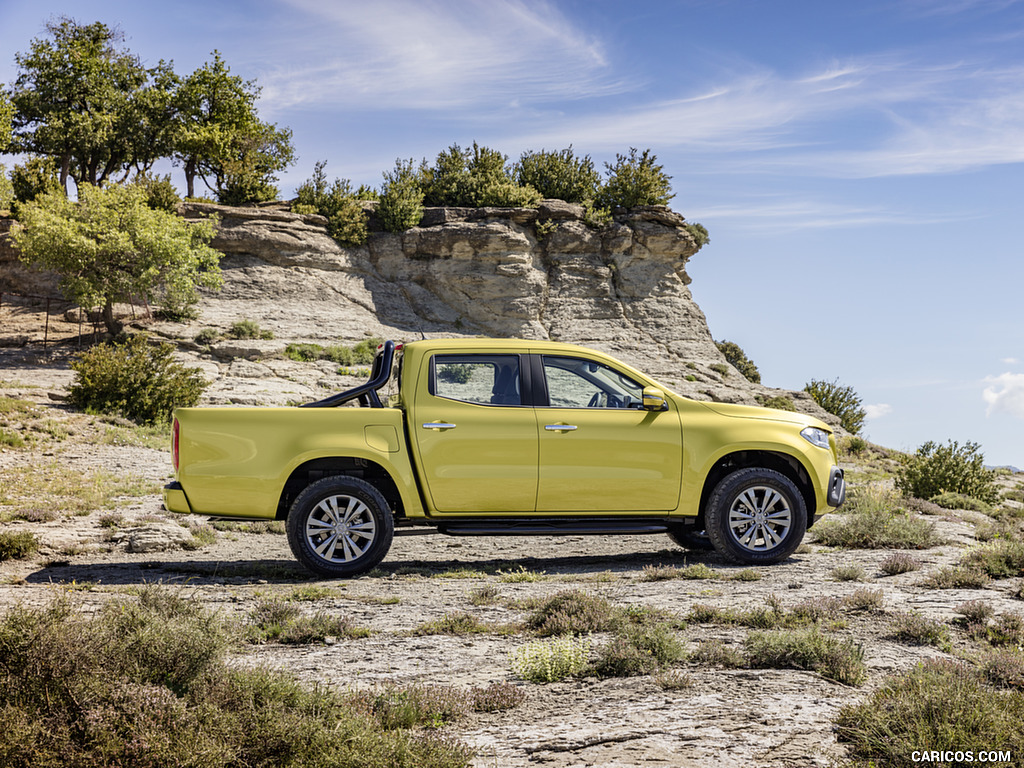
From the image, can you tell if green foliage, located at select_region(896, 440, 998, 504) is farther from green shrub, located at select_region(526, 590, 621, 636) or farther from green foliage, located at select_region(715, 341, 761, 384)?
green foliage, located at select_region(715, 341, 761, 384)

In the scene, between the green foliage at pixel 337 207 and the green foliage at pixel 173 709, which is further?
the green foliage at pixel 337 207

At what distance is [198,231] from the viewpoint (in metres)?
30.0

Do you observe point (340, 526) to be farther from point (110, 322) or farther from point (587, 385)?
point (110, 322)

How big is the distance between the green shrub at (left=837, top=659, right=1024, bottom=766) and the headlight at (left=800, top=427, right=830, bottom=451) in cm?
472

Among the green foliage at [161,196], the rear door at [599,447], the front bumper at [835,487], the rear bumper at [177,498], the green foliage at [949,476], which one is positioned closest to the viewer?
the rear bumper at [177,498]

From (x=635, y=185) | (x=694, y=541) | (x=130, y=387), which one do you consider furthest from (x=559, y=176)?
(x=694, y=541)

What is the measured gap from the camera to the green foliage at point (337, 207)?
34938mm

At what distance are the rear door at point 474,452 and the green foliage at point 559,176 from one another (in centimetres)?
3213

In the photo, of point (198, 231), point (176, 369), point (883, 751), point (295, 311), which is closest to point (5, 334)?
point (198, 231)

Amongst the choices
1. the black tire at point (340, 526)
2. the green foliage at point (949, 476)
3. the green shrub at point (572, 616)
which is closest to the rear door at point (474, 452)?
the black tire at point (340, 526)

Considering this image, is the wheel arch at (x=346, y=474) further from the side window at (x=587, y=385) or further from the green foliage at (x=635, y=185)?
the green foliage at (x=635, y=185)

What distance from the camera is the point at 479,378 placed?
815cm

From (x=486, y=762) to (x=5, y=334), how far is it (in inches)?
1219

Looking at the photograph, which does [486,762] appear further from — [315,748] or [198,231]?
[198,231]
